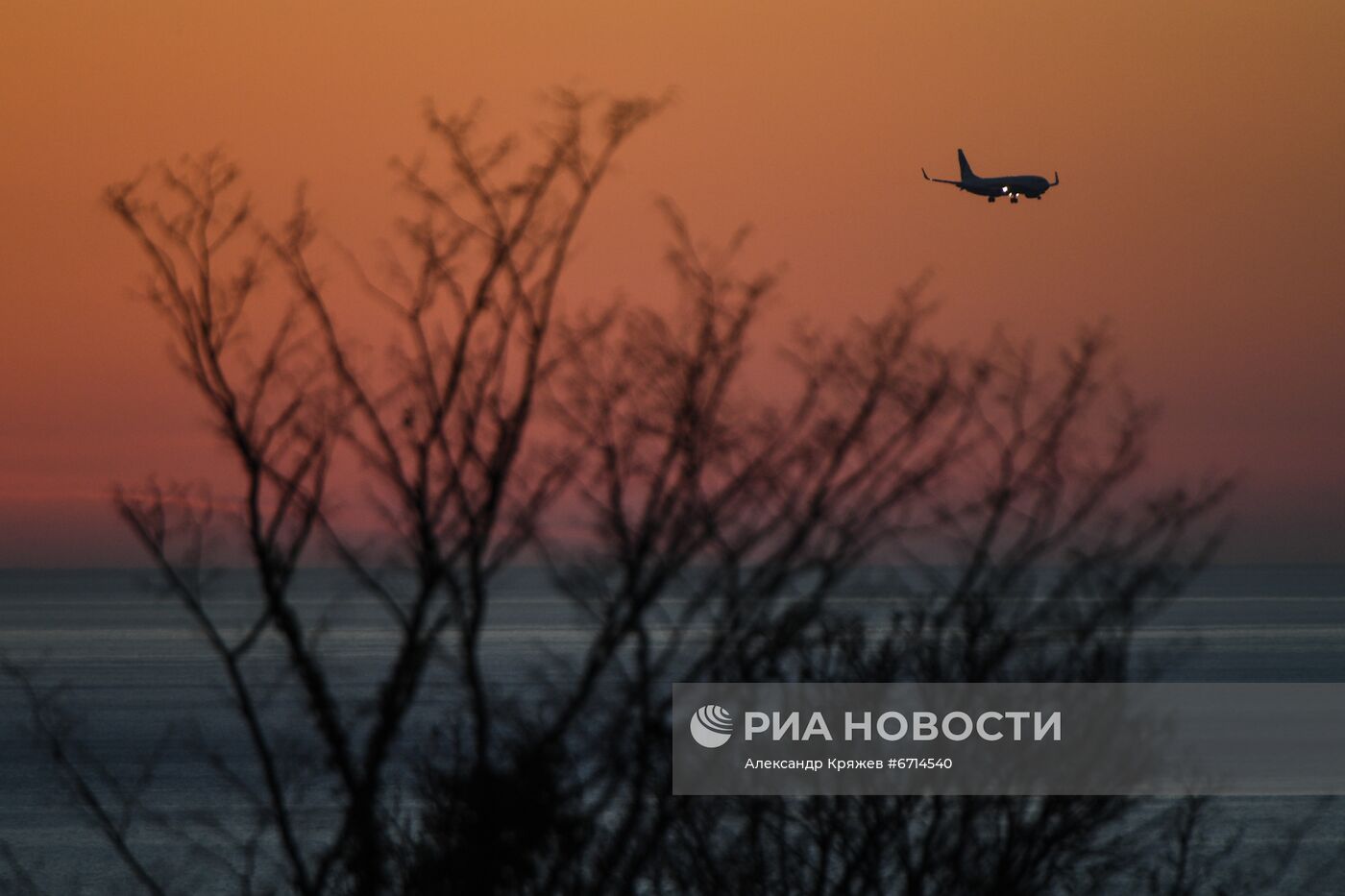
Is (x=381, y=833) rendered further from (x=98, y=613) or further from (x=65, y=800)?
(x=98, y=613)

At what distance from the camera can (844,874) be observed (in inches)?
265

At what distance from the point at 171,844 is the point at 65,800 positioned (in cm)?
840

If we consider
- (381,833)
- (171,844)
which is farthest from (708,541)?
(171,844)

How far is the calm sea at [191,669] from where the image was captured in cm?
2890

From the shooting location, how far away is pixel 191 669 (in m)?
88.1

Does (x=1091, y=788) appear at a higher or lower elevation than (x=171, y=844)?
higher

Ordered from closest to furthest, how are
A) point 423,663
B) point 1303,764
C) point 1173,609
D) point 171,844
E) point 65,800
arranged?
point 423,663, point 171,844, point 65,800, point 1303,764, point 1173,609
